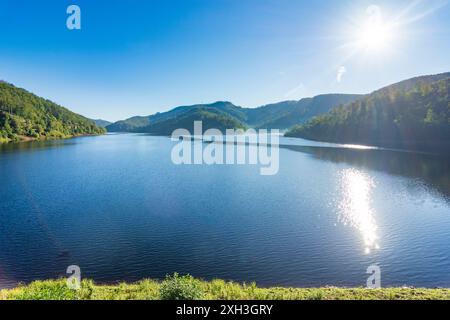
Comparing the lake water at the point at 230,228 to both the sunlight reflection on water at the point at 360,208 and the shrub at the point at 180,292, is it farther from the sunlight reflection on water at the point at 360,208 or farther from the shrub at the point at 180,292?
the shrub at the point at 180,292

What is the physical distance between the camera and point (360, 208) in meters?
51.9

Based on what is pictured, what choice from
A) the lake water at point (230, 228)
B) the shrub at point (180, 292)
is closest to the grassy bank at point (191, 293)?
the shrub at point (180, 292)

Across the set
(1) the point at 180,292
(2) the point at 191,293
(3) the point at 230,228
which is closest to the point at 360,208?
(3) the point at 230,228

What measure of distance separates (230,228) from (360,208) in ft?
81.5

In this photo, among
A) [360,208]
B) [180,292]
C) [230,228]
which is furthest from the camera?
[360,208]

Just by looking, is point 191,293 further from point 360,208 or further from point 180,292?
point 360,208

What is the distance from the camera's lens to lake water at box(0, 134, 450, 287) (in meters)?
29.5

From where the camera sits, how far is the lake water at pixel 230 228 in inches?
1160

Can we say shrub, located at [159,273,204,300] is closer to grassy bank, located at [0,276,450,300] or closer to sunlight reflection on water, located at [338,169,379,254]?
grassy bank, located at [0,276,450,300]

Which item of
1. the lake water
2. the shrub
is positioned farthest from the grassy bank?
the lake water

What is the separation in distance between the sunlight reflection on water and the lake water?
24 centimetres
